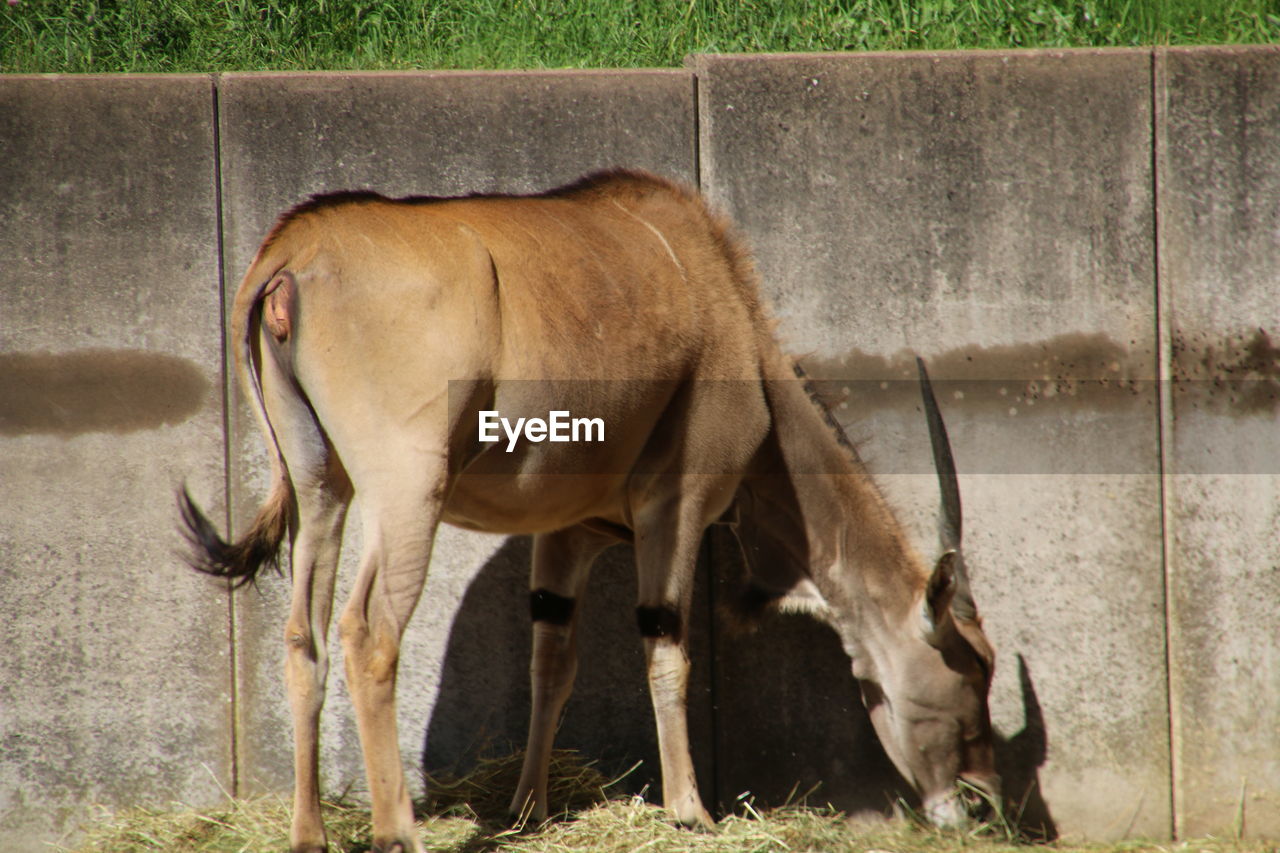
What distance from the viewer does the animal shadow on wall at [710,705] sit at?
192 inches

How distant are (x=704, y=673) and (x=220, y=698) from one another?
1.88m

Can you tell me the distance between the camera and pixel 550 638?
4641 millimetres

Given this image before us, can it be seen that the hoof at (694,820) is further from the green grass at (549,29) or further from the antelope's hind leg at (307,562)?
the green grass at (549,29)

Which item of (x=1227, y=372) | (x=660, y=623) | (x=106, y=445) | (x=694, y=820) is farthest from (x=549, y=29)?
(x=694, y=820)

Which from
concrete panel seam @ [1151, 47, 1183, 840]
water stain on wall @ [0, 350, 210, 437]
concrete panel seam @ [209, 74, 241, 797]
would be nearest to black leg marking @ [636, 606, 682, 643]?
concrete panel seam @ [209, 74, 241, 797]

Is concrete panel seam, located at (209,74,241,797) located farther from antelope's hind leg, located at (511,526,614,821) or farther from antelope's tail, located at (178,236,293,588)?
antelope's hind leg, located at (511,526,614,821)

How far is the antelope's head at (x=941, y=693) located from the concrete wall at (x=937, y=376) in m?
0.30

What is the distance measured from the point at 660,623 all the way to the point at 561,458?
30.6 inches

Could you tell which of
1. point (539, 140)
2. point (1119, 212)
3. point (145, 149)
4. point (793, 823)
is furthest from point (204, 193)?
point (1119, 212)

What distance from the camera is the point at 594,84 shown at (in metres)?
4.89

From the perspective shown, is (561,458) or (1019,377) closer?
(561,458)

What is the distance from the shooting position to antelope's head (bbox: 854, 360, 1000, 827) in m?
4.57

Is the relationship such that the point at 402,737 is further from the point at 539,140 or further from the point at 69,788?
the point at 539,140

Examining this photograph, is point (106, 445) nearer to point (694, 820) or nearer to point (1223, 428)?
point (694, 820)
